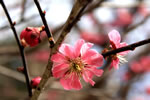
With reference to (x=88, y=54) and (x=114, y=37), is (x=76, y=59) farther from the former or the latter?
(x=114, y=37)

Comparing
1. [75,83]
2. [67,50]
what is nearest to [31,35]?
[67,50]

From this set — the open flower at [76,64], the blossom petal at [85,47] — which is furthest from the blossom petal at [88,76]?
the blossom petal at [85,47]

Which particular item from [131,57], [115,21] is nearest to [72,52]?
[131,57]

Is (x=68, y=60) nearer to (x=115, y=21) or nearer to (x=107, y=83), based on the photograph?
(x=107, y=83)

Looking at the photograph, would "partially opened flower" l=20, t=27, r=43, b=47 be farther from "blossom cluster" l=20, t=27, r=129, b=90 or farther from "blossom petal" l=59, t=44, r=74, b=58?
"blossom petal" l=59, t=44, r=74, b=58

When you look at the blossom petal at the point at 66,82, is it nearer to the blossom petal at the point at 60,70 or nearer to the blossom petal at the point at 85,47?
the blossom petal at the point at 60,70

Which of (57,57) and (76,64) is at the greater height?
(57,57)

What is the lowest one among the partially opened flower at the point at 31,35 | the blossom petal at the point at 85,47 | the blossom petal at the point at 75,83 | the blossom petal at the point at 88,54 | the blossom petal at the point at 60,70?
the blossom petal at the point at 75,83
